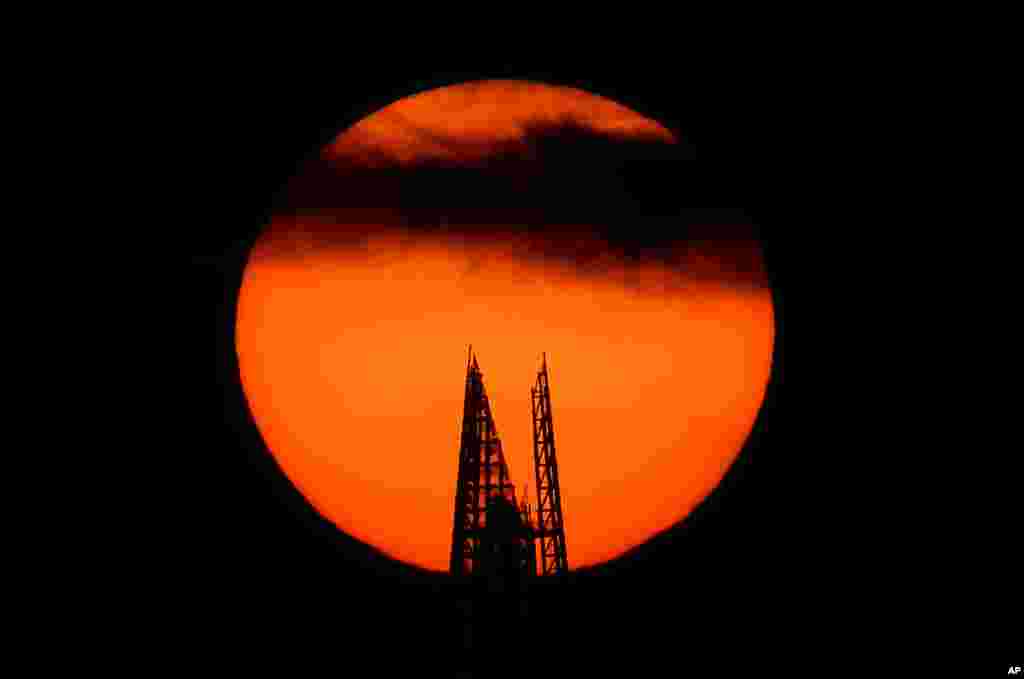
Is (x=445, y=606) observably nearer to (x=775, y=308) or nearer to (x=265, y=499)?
(x=265, y=499)

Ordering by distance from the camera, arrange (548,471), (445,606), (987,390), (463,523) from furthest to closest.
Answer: (548,471), (463,523), (987,390), (445,606)

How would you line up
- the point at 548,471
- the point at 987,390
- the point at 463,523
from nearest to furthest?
the point at 987,390 → the point at 463,523 → the point at 548,471

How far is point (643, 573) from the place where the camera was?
3.67 metres

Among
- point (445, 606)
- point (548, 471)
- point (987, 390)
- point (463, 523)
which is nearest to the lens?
point (445, 606)

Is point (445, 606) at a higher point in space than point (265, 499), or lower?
lower

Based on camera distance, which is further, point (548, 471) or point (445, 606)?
point (548, 471)

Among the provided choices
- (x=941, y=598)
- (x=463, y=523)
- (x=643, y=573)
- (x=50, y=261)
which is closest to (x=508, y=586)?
(x=643, y=573)

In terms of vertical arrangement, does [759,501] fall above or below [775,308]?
below

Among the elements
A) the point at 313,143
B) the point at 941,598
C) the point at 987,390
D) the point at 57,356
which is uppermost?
the point at 313,143

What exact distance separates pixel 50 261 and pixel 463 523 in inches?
124

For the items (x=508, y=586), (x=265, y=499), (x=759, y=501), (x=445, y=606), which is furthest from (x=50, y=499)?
(x=759, y=501)

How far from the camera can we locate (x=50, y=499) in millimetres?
3672

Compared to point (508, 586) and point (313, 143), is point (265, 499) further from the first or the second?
point (313, 143)

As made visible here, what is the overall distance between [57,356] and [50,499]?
0.70m
